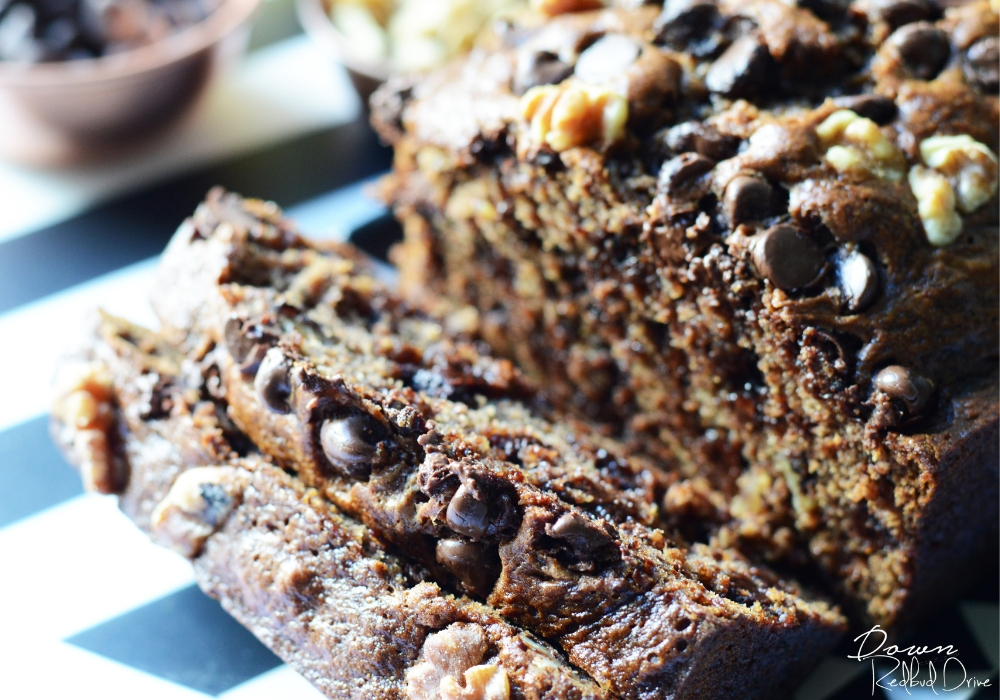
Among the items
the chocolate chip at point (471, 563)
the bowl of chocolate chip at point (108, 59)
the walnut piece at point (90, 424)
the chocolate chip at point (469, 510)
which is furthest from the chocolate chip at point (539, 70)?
the bowl of chocolate chip at point (108, 59)

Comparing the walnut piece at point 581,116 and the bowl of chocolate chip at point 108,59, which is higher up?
the walnut piece at point 581,116

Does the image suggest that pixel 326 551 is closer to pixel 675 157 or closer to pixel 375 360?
pixel 375 360

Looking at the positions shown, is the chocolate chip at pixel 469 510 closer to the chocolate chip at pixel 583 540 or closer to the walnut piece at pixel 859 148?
the chocolate chip at pixel 583 540

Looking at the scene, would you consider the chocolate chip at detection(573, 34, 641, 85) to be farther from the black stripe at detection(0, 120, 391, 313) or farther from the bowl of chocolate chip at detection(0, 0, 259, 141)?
the bowl of chocolate chip at detection(0, 0, 259, 141)

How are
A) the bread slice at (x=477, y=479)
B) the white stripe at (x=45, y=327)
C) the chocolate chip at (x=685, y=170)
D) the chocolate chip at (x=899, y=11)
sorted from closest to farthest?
1. the bread slice at (x=477, y=479)
2. the chocolate chip at (x=685, y=170)
3. the chocolate chip at (x=899, y=11)
4. the white stripe at (x=45, y=327)

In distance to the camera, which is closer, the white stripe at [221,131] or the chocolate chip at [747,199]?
the chocolate chip at [747,199]

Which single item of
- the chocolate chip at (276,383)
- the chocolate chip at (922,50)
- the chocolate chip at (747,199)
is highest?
the chocolate chip at (922,50)

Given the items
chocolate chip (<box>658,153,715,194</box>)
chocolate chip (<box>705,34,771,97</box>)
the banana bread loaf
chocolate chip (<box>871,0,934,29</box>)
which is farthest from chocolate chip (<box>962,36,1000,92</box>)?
chocolate chip (<box>658,153,715,194</box>)
